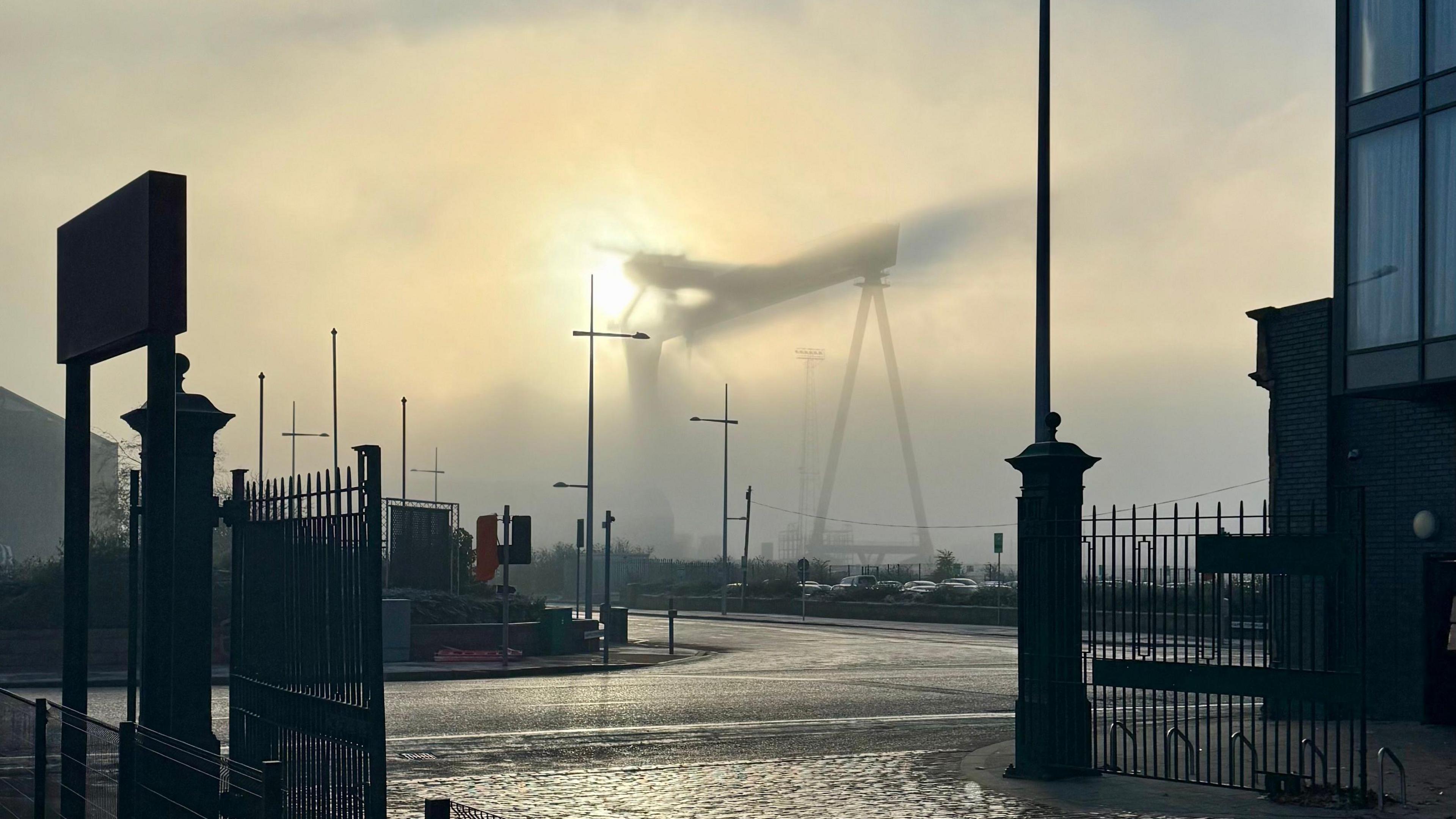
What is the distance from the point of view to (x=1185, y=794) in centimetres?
1205

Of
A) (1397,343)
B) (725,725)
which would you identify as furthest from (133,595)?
(1397,343)

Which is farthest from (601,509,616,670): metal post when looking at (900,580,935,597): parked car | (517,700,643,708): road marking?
(900,580,935,597): parked car

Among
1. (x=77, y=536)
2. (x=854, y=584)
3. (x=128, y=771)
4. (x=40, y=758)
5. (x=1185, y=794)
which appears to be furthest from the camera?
(x=854, y=584)

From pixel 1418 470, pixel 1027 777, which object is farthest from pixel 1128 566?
pixel 1418 470

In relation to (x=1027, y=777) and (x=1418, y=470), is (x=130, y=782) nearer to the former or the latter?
(x=1027, y=777)

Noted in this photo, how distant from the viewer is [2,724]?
459 inches

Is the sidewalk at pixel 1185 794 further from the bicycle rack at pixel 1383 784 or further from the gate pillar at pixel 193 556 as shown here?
the gate pillar at pixel 193 556

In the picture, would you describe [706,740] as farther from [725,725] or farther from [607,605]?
[607,605]

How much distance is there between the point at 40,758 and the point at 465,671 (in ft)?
57.5

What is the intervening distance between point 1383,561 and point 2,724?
51.6ft

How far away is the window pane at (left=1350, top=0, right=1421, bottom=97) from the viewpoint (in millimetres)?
17125

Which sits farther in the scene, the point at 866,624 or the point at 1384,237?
the point at 866,624

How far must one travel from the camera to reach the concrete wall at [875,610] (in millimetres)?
52719

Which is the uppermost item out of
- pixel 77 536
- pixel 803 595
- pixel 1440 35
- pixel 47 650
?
pixel 1440 35
